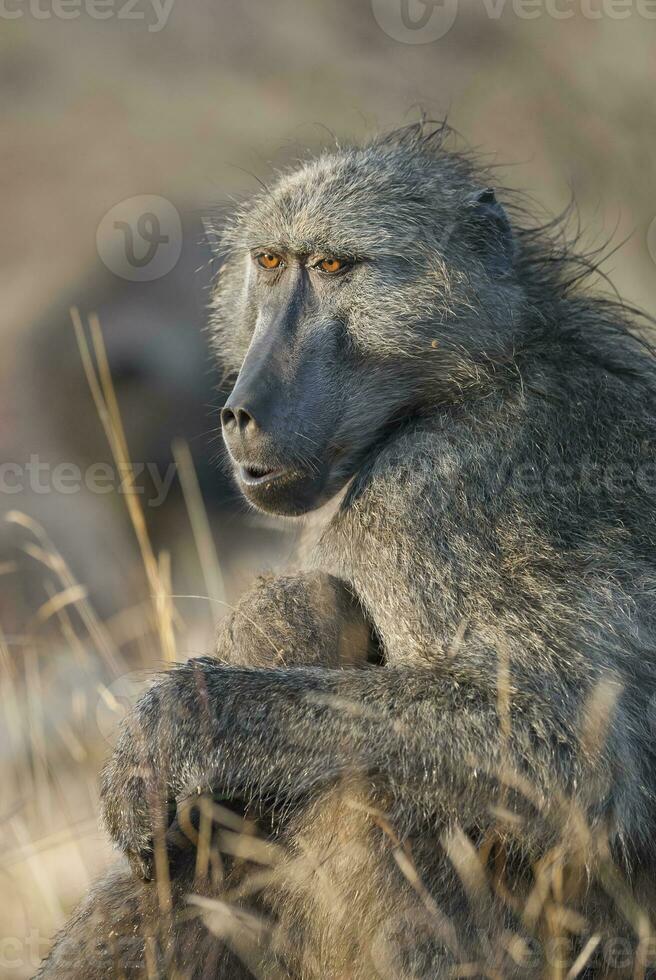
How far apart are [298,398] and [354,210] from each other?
0.56 m

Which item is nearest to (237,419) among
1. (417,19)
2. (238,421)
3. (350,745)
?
(238,421)

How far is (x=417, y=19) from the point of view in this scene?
7.77 meters

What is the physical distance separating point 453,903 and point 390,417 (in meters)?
1.16

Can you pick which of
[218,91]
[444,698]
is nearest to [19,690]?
[444,698]

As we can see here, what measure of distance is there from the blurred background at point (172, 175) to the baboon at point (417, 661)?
2762 millimetres

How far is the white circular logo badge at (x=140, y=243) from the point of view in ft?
21.6

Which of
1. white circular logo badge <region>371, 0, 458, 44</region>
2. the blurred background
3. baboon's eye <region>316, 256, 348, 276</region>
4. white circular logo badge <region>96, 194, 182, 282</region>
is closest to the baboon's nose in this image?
baboon's eye <region>316, 256, 348, 276</region>

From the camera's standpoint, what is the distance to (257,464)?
2814 millimetres

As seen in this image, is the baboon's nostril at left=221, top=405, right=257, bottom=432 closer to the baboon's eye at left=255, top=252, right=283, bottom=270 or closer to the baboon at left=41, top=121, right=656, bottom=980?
the baboon at left=41, top=121, right=656, bottom=980

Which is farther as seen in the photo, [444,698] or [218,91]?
[218,91]

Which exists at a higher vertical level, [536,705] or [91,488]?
[91,488]

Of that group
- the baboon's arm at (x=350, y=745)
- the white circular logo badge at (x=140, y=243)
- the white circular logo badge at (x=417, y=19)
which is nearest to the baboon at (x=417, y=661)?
the baboon's arm at (x=350, y=745)

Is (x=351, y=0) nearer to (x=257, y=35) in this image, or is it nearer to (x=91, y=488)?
(x=257, y=35)

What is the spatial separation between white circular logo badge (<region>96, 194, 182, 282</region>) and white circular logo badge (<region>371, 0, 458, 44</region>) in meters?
2.10
